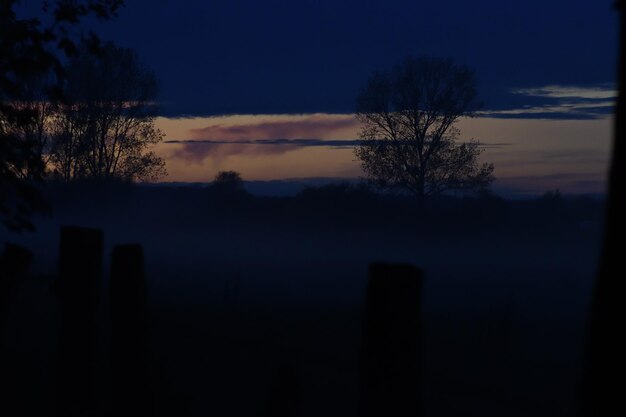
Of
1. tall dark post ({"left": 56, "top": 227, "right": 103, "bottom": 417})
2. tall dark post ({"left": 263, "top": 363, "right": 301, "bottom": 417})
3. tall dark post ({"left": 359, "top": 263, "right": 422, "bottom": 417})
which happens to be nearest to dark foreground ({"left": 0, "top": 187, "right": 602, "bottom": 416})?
tall dark post ({"left": 263, "top": 363, "right": 301, "bottom": 417})

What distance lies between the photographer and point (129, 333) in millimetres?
5801

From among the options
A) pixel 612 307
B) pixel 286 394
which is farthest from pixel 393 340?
pixel 612 307

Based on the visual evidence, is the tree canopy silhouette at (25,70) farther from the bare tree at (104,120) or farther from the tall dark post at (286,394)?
the bare tree at (104,120)

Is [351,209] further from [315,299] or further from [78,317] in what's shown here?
[78,317]

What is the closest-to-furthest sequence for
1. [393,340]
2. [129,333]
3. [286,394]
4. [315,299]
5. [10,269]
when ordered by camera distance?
1. [393,340]
2. [286,394]
3. [129,333]
4. [10,269]
5. [315,299]

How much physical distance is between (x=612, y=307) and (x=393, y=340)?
1116 mm

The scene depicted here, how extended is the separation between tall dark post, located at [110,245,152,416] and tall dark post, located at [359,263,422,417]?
2128mm

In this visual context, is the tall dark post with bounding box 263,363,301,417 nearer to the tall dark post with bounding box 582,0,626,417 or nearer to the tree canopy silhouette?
the tall dark post with bounding box 582,0,626,417

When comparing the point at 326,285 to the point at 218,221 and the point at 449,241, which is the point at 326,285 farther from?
the point at 218,221

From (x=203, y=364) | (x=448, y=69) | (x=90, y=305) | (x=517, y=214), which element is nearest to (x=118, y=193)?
(x=448, y=69)

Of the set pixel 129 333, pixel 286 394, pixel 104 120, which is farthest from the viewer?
pixel 104 120

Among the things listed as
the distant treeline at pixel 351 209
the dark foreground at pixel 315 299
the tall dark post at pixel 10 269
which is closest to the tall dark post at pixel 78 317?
the dark foreground at pixel 315 299

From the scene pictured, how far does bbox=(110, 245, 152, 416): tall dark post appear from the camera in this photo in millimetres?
5680

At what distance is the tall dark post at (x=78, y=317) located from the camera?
6.30 m
